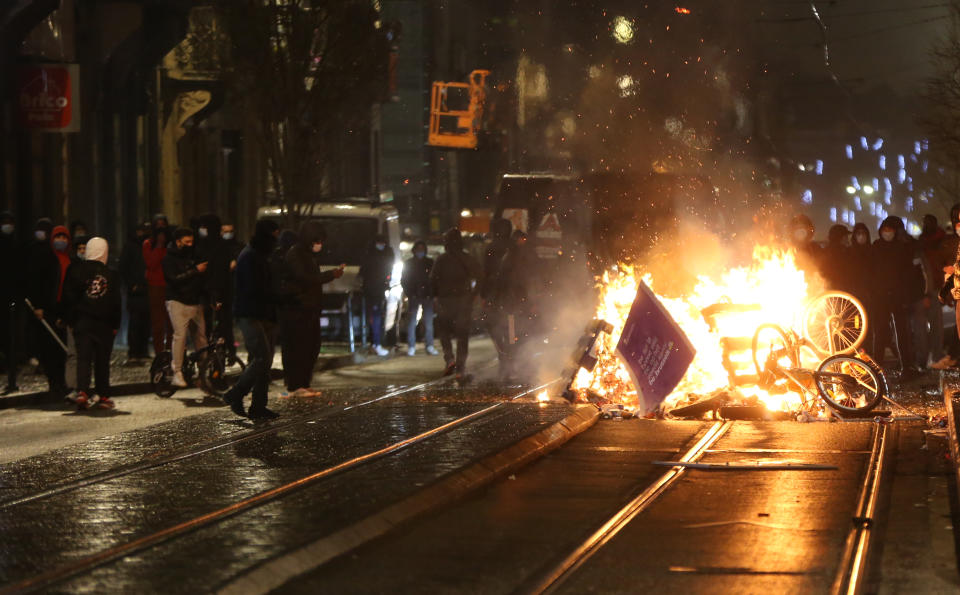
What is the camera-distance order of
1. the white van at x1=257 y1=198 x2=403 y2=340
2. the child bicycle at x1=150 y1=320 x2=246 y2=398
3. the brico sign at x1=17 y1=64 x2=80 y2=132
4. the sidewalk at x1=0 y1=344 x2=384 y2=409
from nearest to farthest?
1. the sidewalk at x1=0 y1=344 x2=384 y2=409
2. the child bicycle at x1=150 y1=320 x2=246 y2=398
3. the brico sign at x1=17 y1=64 x2=80 y2=132
4. the white van at x1=257 y1=198 x2=403 y2=340

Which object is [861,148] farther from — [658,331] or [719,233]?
[658,331]

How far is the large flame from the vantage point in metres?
14.6

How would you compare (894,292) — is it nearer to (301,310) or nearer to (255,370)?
(301,310)

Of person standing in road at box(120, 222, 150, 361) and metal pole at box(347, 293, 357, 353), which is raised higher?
person standing in road at box(120, 222, 150, 361)

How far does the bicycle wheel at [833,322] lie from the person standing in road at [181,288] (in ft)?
21.6

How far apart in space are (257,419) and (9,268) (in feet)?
17.7

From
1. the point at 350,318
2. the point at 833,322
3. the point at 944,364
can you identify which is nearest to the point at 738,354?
the point at 833,322

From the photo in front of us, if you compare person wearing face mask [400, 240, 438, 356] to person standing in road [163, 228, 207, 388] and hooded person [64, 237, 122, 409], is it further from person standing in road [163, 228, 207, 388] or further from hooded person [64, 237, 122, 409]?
hooded person [64, 237, 122, 409]

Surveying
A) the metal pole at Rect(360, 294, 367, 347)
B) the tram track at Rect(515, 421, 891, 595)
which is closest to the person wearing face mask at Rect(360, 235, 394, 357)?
the metal pole at Rect(360, 294, 367, 347)

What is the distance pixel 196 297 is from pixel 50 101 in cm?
670

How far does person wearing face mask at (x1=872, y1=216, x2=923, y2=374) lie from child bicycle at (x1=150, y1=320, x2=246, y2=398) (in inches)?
299

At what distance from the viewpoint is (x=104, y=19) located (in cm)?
2769

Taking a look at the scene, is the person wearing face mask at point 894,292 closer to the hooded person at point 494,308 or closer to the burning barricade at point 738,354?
the burning barricade at point 738,354

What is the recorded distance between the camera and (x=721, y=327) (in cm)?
1511
